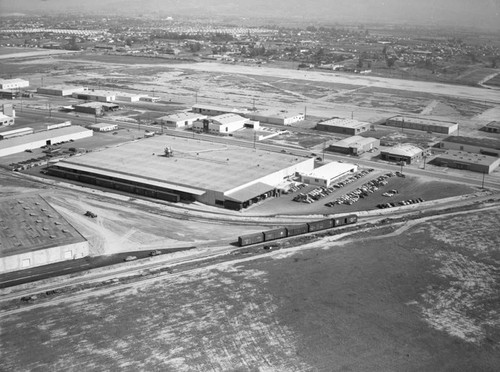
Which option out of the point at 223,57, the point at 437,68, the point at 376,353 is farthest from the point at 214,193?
the point at 223,57

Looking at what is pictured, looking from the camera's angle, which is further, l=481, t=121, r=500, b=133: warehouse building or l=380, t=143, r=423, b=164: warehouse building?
l=481, t=121, r=500, b=133: warehouse building

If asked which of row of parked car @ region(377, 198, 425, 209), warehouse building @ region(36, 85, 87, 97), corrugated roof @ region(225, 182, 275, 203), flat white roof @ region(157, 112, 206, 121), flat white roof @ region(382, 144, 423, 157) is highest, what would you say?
warehouse building @ region(36, 85, 87, 97)

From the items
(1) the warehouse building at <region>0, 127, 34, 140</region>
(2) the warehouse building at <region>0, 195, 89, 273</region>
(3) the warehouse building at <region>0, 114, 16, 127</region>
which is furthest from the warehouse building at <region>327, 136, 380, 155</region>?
(3) the warehouse building at <region>0, 114, 16, 127</region>

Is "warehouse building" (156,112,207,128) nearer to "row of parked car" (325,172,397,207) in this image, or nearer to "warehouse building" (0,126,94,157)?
"warehouse building" (0,126,94,157)

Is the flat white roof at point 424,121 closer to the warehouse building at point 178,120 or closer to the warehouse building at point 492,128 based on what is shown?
the warehouse building at point 492,128

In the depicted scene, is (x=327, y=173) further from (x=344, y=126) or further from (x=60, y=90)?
(x=60, y=90)

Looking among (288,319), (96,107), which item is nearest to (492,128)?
(96,107)
